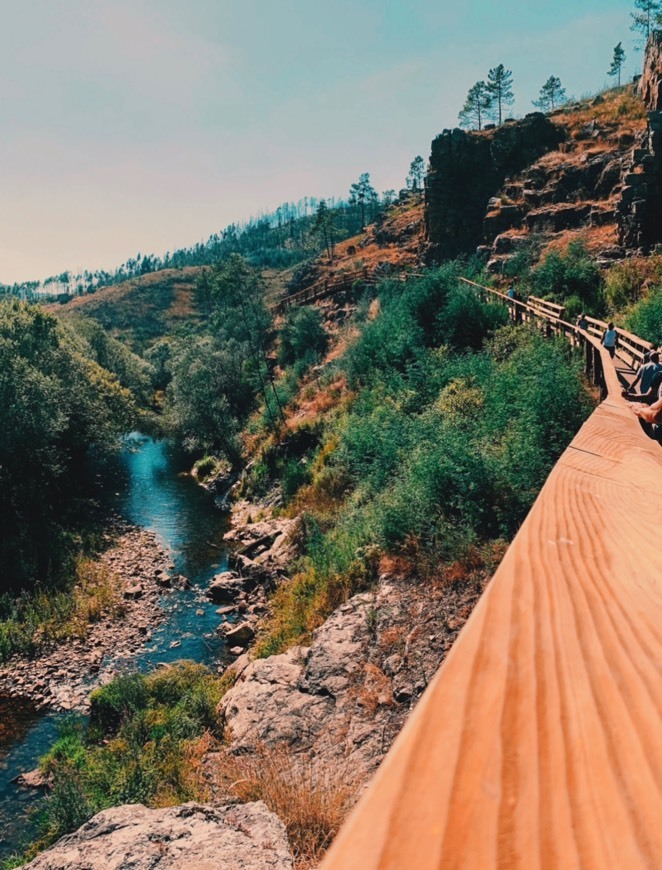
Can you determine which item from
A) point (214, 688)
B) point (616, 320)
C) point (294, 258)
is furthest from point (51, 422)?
point (294, 258)

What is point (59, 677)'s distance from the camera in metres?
15.4

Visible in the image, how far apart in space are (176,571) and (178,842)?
709 inches

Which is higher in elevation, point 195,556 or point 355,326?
point 355,326

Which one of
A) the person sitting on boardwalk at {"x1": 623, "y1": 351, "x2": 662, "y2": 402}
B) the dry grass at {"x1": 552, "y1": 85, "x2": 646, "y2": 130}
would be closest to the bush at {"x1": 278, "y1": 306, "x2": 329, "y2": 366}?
the dry grass at {"x1": 552, "y1": 85, "x2": 646, "y2": 130}

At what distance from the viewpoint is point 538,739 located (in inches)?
27.9

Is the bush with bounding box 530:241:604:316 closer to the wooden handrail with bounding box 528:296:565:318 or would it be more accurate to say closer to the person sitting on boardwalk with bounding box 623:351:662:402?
the wooden handrail with bounding box 528:296:565:318

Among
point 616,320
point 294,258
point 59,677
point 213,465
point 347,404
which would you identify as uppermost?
point 294,258

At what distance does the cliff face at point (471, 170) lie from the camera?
150 feet

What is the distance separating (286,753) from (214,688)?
6.07 m

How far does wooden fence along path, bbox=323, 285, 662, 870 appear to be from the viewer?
0.55 m

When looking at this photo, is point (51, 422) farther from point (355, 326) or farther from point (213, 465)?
point (355, 326)

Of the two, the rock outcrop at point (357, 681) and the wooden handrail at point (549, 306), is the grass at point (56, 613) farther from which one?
the wooden handrail at point (549, 306)

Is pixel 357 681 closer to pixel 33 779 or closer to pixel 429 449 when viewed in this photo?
pixel 429 449

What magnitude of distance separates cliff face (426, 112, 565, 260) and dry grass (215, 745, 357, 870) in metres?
45.4
